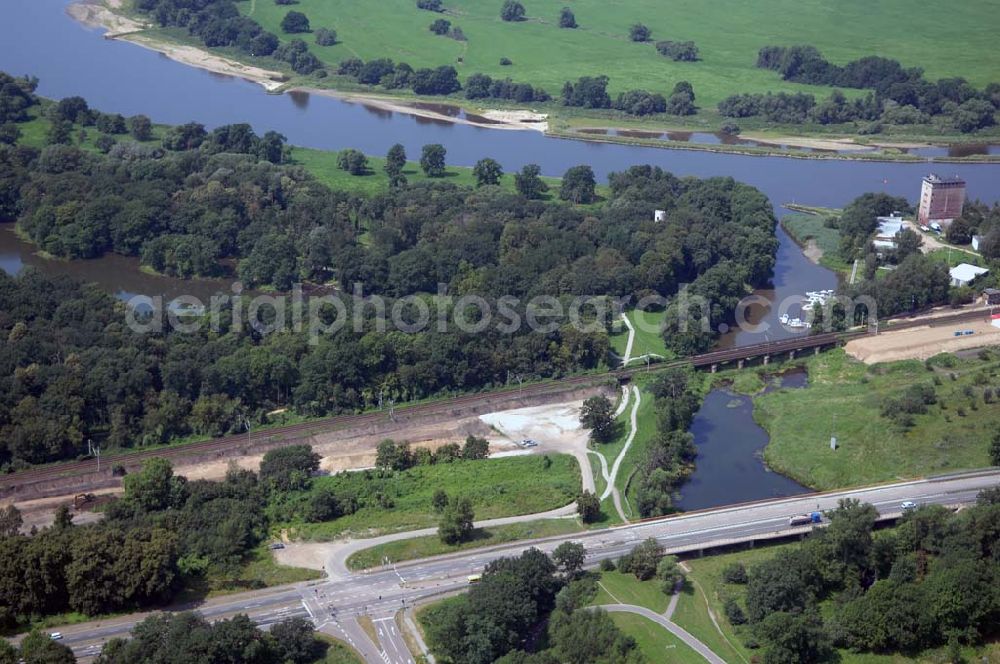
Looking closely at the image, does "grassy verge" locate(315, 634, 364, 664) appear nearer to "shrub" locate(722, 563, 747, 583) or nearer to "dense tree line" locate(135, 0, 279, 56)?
"shrub" locate(722, 563, 747, 583)

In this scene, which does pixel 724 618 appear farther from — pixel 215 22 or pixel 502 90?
pixel 215 22

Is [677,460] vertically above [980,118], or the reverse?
[980,118]

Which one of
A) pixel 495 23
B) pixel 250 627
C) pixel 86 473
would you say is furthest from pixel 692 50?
pixel 250 627

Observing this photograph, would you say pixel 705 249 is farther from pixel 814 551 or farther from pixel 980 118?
pixel 980 118

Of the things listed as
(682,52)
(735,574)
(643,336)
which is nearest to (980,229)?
(643,336)

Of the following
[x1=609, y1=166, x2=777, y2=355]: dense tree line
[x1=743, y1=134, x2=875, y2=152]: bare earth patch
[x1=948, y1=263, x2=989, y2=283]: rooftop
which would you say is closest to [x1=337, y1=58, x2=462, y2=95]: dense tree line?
[x1=743, y1=134, x2=875, y2=152]: bare earth patch
